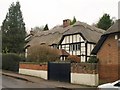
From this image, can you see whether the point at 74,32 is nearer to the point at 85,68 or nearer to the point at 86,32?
the point at 86,32

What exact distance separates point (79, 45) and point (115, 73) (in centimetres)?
2269

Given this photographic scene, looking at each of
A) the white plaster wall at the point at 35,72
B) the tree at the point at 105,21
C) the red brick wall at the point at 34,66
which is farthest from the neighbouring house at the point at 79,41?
the white plaster wall at the point at 35,72

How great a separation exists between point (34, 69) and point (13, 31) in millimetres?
30070

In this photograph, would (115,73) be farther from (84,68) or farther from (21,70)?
(21,70)

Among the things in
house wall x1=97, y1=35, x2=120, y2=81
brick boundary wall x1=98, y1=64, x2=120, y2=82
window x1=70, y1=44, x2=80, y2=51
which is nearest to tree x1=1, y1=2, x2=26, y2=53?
window x1=70, y1=44, x2=80, y2=51

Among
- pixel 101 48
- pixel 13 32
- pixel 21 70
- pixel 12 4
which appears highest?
pixel 12 4

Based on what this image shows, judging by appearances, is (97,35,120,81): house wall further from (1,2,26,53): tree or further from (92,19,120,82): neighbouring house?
(1,2,26,53): tree

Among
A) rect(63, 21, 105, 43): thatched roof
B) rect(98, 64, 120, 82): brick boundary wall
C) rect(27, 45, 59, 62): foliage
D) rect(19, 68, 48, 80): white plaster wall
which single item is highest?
rect(63, 21, 105, 43): thatched roof

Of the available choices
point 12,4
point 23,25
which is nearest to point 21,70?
point 23,25

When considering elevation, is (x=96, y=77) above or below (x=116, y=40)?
below

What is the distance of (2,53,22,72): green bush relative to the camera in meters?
40.1

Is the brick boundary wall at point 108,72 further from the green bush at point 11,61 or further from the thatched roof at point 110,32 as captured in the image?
the green bush at point 11,61

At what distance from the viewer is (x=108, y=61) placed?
25.0m

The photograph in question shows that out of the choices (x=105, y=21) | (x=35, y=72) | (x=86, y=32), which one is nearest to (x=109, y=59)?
(x=35, y=72)
